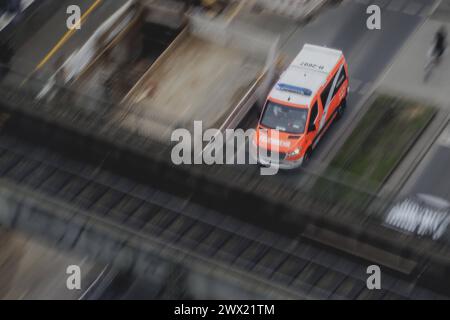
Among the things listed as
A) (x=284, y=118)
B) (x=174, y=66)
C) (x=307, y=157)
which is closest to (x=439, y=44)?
(x=307, y=157)

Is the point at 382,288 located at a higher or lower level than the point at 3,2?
lower

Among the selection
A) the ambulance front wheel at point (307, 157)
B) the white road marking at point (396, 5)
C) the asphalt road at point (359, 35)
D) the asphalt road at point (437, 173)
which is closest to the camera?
the asphalt road at point (437, 173)

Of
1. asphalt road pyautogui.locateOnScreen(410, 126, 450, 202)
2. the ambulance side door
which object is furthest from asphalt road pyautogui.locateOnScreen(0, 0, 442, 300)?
asphalt road pyautogui.locateOnScreen(410, 126, 450, 202)

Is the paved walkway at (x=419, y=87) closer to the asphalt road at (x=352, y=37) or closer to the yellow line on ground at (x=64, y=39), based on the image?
the asphalt road at (x=352, y=37)

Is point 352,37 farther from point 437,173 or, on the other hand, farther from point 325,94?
point 437,173

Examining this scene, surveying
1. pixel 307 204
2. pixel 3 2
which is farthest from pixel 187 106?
pixel 307 204

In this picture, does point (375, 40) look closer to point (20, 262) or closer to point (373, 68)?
point (373, 68)

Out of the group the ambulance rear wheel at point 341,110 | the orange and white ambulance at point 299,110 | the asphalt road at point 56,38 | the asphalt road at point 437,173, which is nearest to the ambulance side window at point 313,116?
the orange and white ambulance at point 299,110
